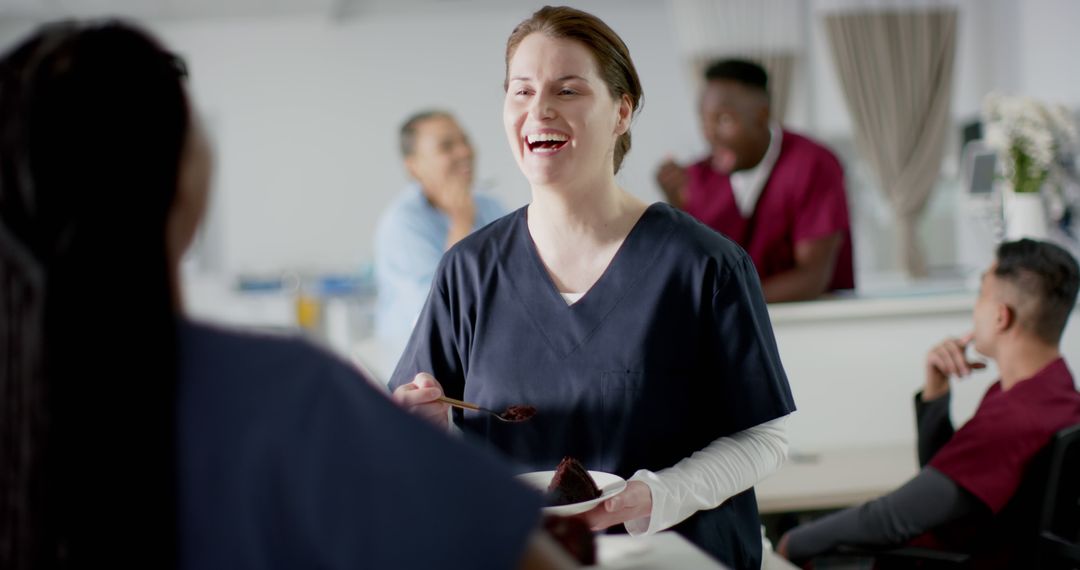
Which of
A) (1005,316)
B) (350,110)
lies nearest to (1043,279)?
(1005,316)

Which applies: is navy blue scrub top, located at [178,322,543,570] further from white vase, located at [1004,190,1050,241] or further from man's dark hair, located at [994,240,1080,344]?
white vase, located at [1004,190,1050,241]

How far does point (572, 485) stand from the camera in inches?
51.4

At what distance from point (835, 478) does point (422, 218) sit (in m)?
1.43

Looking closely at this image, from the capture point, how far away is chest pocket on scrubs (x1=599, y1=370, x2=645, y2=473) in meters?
1.42

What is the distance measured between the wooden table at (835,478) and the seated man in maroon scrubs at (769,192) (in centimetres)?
50

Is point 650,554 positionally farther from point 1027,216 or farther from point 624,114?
point 1027,216

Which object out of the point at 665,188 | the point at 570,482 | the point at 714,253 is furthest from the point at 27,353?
the point at 665,188

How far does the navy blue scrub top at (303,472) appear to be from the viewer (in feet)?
1.99

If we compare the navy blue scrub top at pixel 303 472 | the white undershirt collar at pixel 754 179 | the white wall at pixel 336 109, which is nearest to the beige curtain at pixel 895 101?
the white wall at pixel 336 109

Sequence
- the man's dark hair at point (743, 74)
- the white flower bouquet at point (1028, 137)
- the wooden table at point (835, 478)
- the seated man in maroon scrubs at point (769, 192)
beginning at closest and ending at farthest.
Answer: the wooden table at point (835, 478) < the white flower bouquet at point (1028, 137) < the seated man in maroon scrubs at point (769, 192) < the man's dark hair at point (743, 74)

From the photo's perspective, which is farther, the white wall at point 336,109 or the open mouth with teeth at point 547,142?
the white wall at point 336,109

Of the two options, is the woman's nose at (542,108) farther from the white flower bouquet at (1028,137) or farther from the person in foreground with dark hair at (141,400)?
the white flower bouquet at (1028,137)

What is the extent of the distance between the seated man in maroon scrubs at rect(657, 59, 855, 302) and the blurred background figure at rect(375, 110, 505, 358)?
69 centimetres

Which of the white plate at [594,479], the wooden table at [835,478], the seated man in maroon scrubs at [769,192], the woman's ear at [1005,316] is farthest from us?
the seated man in maroon scrubs at [769,192]
